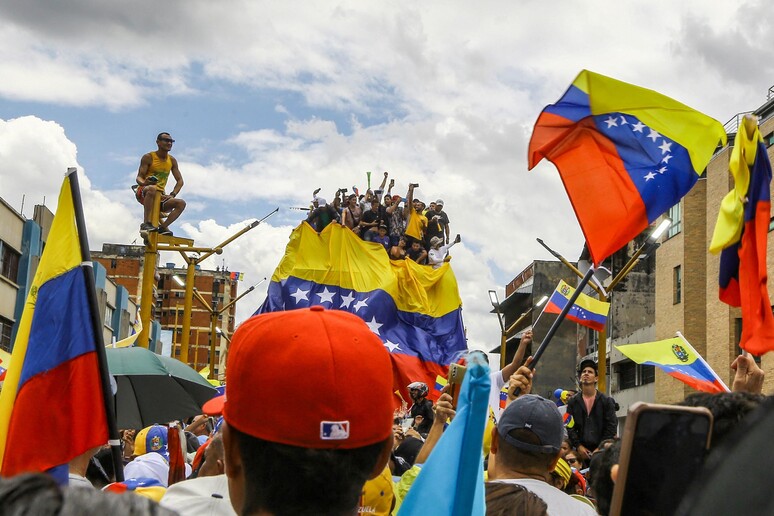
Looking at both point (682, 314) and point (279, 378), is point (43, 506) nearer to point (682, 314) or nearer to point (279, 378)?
point (279, 378)

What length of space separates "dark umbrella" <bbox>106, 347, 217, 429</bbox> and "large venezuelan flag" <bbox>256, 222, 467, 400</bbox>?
19.7 ft

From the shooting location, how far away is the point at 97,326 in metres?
4.35

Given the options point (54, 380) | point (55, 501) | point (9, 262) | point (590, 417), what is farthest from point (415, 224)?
point (9, 262)

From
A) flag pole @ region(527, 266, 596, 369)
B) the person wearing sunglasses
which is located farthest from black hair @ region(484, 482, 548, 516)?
the person wearing sunglasses

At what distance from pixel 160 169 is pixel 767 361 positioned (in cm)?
2286

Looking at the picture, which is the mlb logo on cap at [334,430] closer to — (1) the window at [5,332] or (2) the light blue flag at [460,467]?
(2) the light blue flag at [460,467]

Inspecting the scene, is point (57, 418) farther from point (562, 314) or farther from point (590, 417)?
point (590, 417)

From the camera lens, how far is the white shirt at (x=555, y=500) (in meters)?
3.35

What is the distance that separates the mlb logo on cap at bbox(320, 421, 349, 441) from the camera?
5.80 feet

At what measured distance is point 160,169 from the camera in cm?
1214

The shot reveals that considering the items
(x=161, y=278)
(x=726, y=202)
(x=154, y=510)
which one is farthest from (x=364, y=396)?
(x=161, y=278)

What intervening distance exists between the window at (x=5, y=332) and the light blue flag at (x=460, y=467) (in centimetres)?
4041

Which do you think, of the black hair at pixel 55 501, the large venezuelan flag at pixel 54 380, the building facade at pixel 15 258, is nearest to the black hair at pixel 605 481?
the black hair at pixel 55 501

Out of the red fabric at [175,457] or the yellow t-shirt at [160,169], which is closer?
the red fabric at [175,457]
